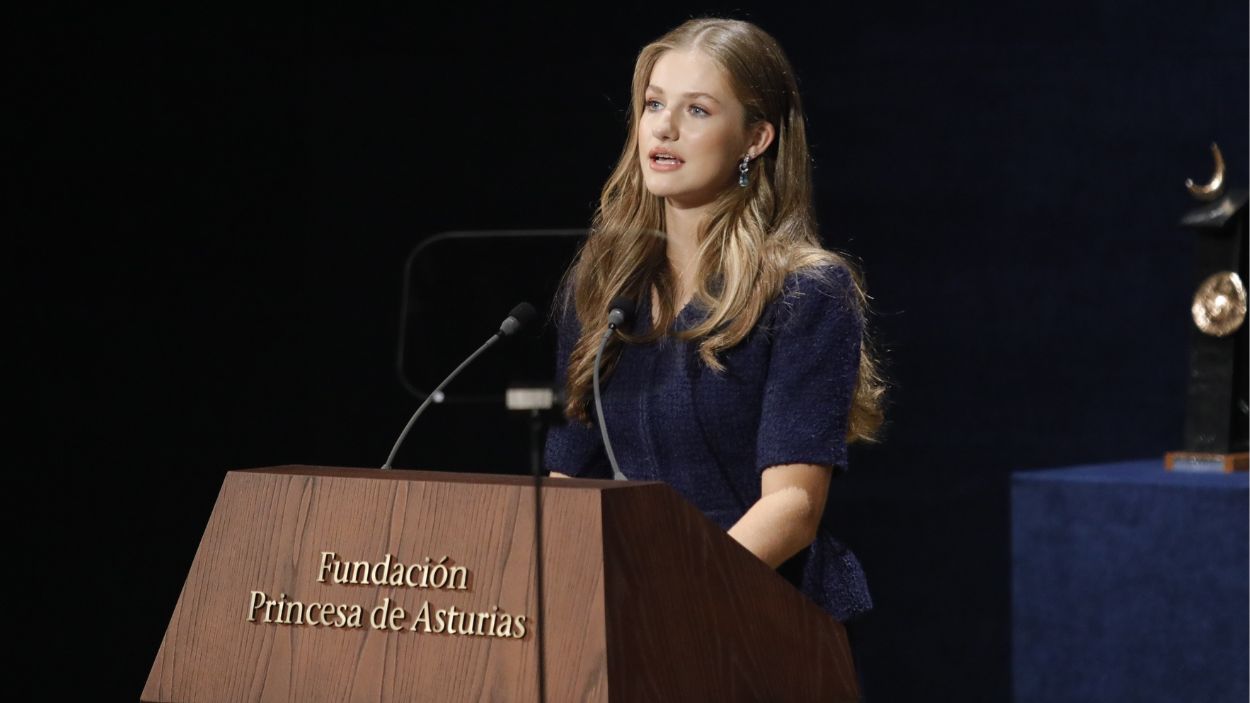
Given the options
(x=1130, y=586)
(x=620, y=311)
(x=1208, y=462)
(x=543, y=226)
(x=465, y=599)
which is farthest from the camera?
(x=543, y=226)

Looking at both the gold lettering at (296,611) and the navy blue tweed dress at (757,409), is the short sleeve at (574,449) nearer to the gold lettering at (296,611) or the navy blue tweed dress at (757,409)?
the navy blue tweed dress at (757,409)

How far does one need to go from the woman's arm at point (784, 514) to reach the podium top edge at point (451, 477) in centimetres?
35

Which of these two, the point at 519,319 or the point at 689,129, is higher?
the point at 689,129

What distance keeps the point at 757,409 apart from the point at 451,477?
1.88ft

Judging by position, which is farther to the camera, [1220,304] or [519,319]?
[1220,304]

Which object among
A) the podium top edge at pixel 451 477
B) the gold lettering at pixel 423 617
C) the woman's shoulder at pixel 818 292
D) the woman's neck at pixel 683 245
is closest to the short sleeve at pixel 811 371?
the woman's shoulder at pixel 818 292

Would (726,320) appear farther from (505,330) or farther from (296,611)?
(296,611)

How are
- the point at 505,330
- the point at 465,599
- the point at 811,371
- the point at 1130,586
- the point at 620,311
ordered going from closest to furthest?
the point at 465,599 → the point at 505,330 → the point at 620,311 → the point at 811,371 → the point at 1130,586

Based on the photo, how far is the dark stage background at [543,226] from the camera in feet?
12.4

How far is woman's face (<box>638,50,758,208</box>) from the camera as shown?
7.00ft

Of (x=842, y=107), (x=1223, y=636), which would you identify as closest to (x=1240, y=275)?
(x=1223, y=636)

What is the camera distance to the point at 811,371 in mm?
2006

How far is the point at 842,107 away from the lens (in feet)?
14.3

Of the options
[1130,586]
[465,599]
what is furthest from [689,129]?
[1130,586]
